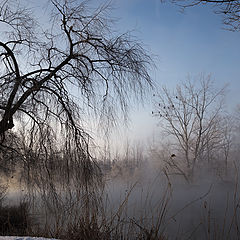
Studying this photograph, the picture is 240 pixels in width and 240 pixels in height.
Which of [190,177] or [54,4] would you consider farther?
[190,177]

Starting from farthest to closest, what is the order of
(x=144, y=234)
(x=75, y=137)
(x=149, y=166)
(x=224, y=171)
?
(x=149, y=166) → (x=224, y=171) → (x=75, y=137) → (x=144, y=234)

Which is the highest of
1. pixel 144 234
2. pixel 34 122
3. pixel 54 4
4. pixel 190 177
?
pixel 54 4

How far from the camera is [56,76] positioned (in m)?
3.59

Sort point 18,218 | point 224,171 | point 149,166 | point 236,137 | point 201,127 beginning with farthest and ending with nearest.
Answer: point 149,166, point 236,137, point 224,171, point 201,127, point 18,218

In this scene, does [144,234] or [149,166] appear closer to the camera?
[144,234]

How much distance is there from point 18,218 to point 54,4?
19.7ft

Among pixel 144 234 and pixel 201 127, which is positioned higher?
pixel 201 127

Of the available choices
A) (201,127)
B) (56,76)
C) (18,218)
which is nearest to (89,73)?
(56,76)

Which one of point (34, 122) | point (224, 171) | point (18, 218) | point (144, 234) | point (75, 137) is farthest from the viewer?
point (224, 171)

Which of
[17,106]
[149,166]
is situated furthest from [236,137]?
[17,106]

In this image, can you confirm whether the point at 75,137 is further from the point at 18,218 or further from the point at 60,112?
the point at 18,218

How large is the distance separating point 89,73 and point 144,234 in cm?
253

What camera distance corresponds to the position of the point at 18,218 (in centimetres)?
628

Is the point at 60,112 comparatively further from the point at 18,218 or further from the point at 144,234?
the point at 18,218
